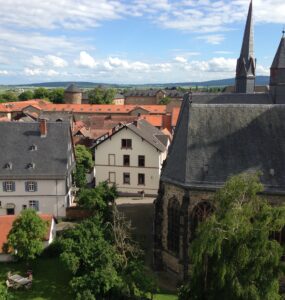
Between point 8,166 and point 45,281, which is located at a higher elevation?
point 8,166

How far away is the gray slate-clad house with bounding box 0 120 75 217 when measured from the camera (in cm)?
4388

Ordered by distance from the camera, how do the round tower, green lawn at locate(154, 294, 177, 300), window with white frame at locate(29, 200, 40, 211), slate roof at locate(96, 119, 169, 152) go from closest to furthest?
green lawn at locate(154, 294, 177, 300), window with white frame at locate(29, 200, 40, 211), slate roof at locate(96, 119, 169, 152), the round tower

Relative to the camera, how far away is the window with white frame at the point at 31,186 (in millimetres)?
44094

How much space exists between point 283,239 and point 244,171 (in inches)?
222

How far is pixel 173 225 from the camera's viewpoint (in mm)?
32562

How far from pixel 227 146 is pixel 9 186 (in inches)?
996

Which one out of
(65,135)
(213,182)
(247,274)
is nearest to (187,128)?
(213,182)

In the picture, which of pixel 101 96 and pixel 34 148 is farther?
pixel 101 96

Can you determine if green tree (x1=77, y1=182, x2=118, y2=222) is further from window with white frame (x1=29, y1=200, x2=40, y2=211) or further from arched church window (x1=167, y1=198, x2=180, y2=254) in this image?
arched church window (x1=167, y1=198, x2=180, y2=254)

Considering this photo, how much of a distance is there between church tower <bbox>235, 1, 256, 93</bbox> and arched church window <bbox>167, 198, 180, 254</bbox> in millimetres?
29943

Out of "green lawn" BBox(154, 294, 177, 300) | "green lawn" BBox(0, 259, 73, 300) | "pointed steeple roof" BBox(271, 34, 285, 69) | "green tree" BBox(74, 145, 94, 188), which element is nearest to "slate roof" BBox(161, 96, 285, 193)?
"green lawn" BBox(154, 294, 177, 300)

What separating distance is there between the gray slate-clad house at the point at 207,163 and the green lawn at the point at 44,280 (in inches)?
313

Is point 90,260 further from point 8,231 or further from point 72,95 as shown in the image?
point 72,95

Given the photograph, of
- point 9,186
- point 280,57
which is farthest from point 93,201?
point 280,57
